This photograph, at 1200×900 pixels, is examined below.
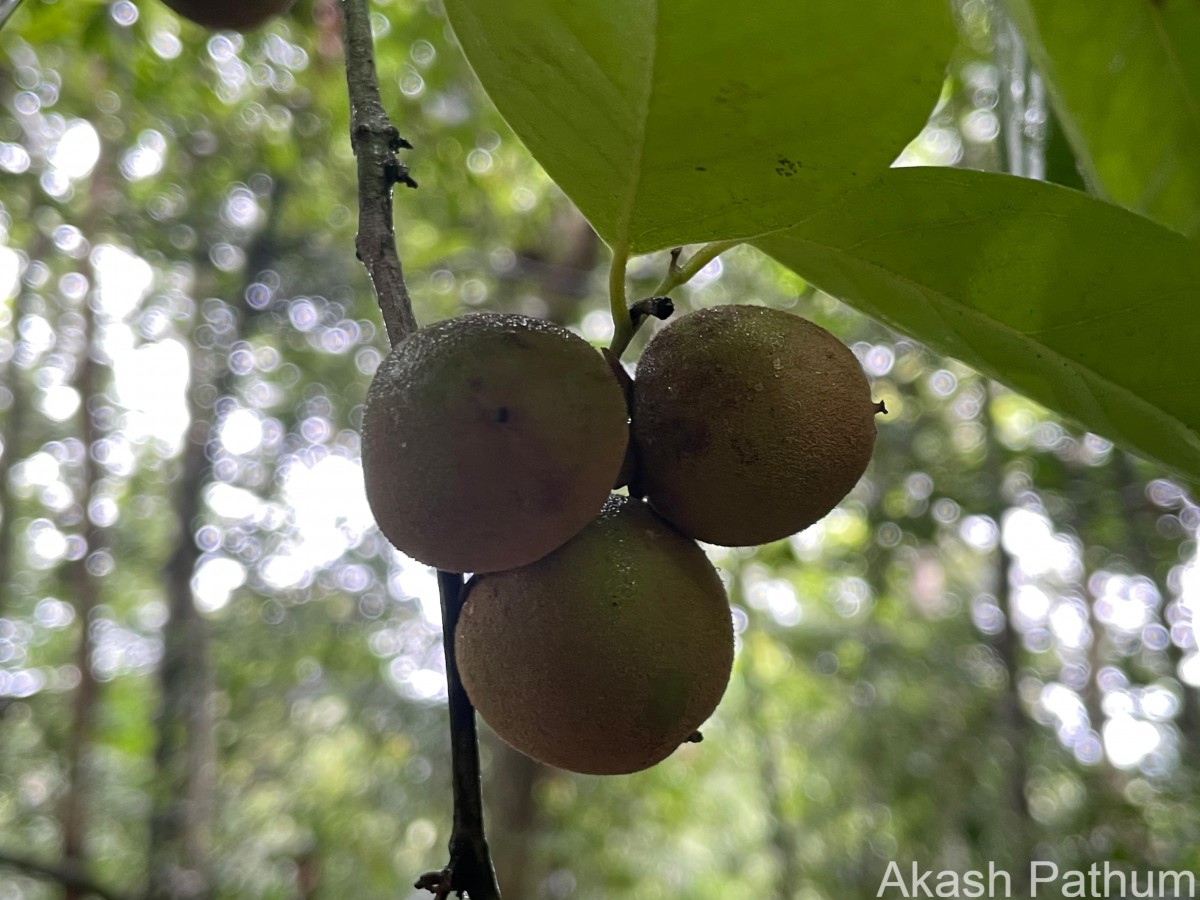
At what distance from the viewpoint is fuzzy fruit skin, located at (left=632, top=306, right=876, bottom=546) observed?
2.31 ft

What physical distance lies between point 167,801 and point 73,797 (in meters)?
0.33

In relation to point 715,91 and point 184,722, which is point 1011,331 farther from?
point 184,722

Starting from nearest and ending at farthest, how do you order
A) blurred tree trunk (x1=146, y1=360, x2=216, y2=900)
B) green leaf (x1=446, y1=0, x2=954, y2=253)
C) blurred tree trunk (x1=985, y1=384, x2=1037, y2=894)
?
green leaf (x1=446, y1=0, x2=954, y2=253) < blurred tree trunk (x1=146, y1=360, x2=216, y2=900) < blurred tree trunk (x1=985, y1=384, x2=1037, y2=894)

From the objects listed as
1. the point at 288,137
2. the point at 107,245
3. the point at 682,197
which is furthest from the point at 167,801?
the point at 682,197

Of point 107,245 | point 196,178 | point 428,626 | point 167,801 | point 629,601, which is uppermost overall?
point 196,178

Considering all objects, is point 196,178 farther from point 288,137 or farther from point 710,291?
point 710,291

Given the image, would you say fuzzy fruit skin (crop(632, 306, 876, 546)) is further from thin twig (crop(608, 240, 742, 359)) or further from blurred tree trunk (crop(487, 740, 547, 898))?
blurred tree trunk (crop(487, 740, 547, 898))

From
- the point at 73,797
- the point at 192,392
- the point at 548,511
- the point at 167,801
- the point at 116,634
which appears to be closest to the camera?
the point at 548,511

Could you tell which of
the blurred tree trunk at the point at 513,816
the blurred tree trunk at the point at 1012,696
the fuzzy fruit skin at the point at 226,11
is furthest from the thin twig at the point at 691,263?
the blurred tree trunk at the point at 513,816

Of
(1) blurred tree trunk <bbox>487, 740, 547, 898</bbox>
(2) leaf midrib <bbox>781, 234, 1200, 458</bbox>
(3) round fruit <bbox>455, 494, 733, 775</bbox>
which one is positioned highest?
(2) leaf midrib <bbox>781, 234, 1200, 458</bbox>

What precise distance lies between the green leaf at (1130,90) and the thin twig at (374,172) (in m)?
0.58

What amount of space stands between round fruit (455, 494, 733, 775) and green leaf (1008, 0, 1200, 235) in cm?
58

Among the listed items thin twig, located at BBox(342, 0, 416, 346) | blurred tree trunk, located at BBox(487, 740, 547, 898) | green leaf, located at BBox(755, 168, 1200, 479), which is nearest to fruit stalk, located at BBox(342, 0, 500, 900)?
thin twig, located at BBox(342, 0, 416, 346)

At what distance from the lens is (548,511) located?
611 millimetres
